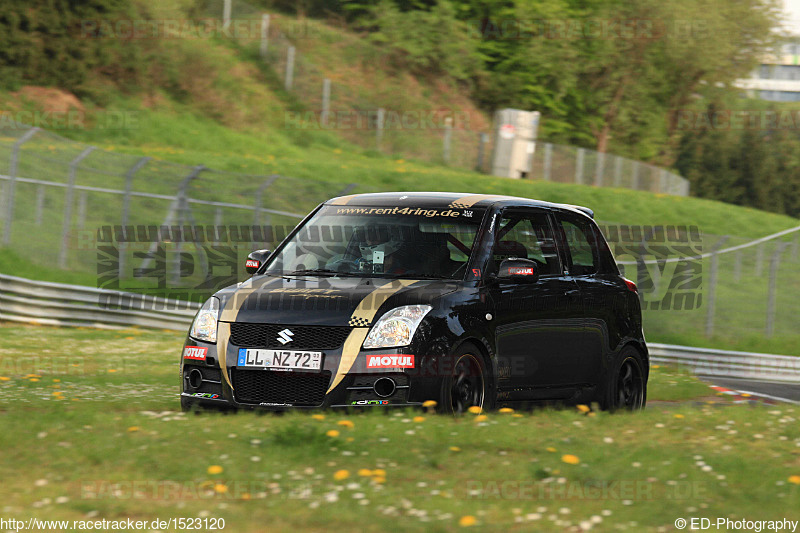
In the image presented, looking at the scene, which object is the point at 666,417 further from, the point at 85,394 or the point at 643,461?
the point at 85,394

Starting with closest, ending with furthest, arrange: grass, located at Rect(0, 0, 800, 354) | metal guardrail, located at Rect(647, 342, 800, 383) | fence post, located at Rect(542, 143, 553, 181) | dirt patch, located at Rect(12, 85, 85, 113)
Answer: metal guardrail, located at Rect(647, 342, 800, 383) → grass, located at Rect(0, 0, 800, 354) → dirt patch, located at Rect(12, 85, 85, 113) → fence post, located at Rect(542, 143, 553, 181)

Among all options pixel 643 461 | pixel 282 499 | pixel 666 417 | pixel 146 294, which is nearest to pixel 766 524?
pixel 643 461

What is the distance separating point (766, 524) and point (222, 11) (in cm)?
4771

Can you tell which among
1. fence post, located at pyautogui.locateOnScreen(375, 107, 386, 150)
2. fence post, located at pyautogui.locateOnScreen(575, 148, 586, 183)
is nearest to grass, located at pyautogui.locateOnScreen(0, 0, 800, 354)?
fence post, located at pyautogui.locateOnScreen(375, 107, 386, 150)

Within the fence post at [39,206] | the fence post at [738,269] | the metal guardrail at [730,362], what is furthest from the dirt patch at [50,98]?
the metal guardrail at [730,362]

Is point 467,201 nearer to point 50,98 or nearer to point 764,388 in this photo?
point 764,388

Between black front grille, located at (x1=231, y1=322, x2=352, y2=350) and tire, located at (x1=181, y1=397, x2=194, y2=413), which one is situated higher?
black front grille, located at (x1=231, y1=322, x2=352, y2=350)

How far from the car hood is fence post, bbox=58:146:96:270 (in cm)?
1284

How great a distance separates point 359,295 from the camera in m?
7.83

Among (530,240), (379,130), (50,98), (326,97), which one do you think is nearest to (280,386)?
(530,240)

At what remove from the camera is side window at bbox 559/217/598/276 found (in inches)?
375

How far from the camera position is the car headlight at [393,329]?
7.57 meters

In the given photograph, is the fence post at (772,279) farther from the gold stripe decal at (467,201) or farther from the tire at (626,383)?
the gold stripe decal at (467,201)

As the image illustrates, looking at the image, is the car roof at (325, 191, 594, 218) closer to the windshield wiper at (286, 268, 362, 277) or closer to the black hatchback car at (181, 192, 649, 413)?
the black hatchback car at (181, 192, 649, 413)
